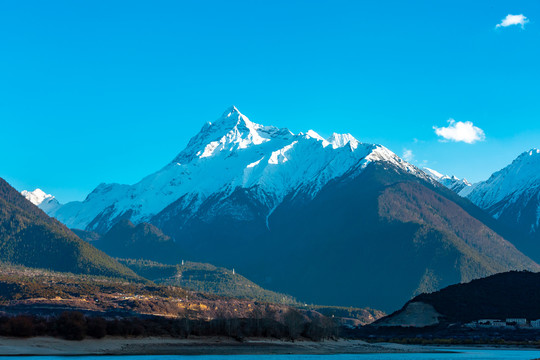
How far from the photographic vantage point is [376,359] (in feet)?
583

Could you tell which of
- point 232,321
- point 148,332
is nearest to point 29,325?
point 148,332

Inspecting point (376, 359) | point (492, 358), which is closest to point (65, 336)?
point (376, 359)

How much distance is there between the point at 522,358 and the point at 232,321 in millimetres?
67778

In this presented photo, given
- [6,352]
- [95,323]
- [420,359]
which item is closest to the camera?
[6,352]

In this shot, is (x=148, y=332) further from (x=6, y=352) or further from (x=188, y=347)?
(x=6, y=352)

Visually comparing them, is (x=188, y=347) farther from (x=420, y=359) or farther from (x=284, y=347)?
(x=420, y=359)

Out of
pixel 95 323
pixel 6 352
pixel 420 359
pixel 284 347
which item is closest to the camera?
pixel 6 352

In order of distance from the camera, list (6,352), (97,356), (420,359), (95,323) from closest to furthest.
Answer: (6,352) → (97,356) → (95,323) → (420,359)

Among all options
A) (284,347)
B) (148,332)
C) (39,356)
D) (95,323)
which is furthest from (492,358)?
(39,356)

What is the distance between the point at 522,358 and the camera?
586 feet

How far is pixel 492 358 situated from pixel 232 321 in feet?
202

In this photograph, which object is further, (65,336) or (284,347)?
(284,347)

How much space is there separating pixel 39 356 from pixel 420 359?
83.2m

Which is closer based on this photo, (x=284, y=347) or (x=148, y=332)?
(x=148, y=332)
